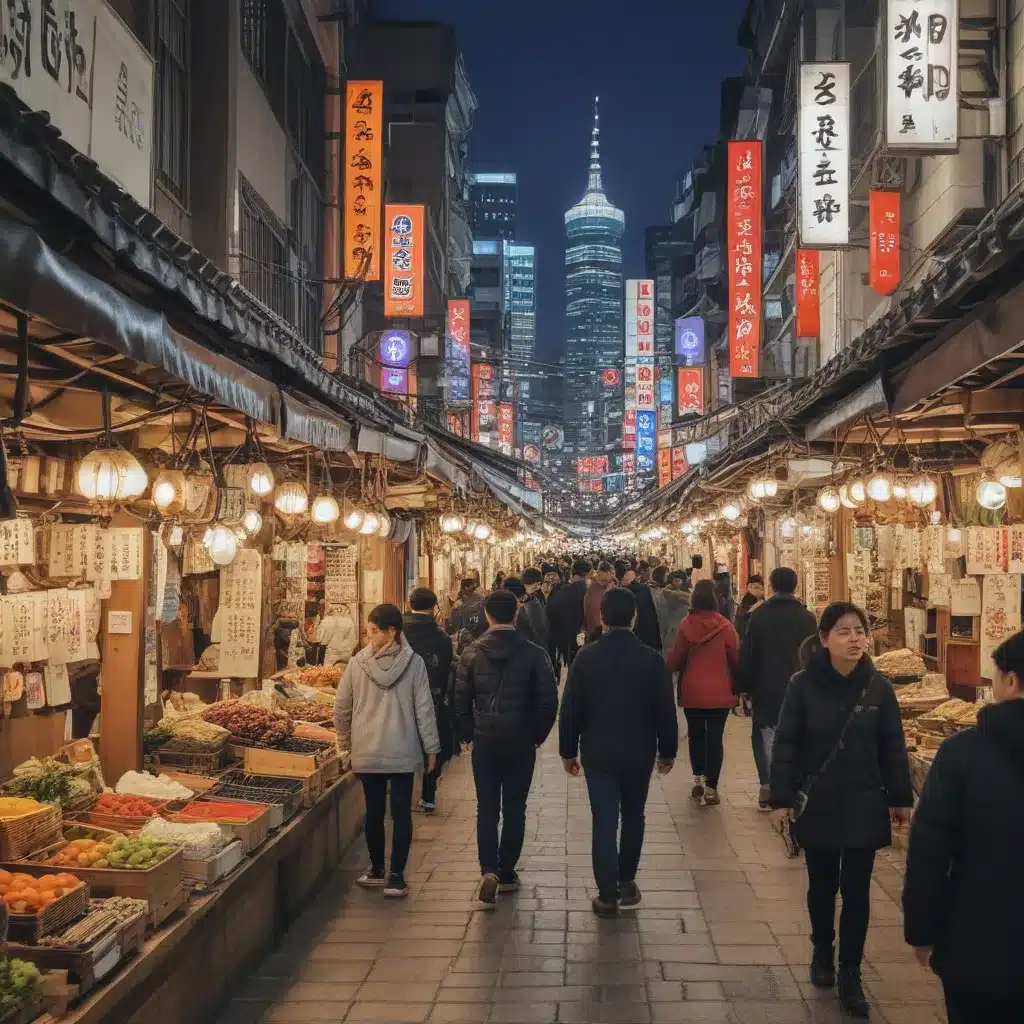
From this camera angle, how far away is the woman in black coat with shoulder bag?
581 centimetres

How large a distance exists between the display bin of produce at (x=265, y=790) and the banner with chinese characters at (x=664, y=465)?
38.1m

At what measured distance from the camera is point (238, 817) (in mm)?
7422

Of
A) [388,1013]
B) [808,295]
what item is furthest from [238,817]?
[808,295]

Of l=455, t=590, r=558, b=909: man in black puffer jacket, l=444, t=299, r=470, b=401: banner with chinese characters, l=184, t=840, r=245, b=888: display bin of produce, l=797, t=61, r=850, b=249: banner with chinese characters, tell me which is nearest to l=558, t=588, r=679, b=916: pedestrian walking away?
l=455, t=590, r=558, b=909: man in black puffer jacket

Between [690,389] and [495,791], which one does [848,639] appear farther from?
[690,389]

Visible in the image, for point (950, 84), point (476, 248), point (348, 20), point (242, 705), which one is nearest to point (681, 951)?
point (242, 705)

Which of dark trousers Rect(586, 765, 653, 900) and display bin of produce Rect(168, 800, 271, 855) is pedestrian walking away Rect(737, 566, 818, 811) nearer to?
dark trousers Rect(586, 765, 653, 900)

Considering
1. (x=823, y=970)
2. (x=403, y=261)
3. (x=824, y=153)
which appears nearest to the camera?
(x=823, y=970)

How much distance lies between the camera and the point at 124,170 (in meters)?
11.6

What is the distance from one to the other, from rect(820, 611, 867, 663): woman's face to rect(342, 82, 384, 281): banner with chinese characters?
54.7 ft

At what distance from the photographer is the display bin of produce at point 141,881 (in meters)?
5.75

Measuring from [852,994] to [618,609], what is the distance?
267 centimetres

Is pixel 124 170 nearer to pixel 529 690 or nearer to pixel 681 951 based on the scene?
pixel 529 690

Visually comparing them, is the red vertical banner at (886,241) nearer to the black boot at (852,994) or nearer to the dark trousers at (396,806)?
the dark trousers at (396,806)
